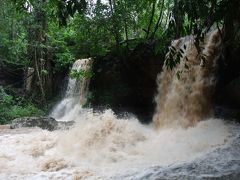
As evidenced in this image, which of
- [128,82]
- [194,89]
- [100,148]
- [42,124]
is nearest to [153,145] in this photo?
[100,148]

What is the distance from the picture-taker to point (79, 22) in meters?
12.8

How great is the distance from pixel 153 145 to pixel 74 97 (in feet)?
23.9

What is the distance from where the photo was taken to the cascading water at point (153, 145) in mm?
5684

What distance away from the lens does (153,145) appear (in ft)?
26.4

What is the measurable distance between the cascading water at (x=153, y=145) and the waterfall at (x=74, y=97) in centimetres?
362

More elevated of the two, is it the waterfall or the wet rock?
the waterfall

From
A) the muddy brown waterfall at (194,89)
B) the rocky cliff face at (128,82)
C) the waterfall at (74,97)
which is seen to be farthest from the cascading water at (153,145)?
the waterfall at (74,97)

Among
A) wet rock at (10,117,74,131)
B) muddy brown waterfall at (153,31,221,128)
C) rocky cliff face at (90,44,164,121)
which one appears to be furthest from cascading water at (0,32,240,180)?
rocky cliff face at (90,44,164,121)

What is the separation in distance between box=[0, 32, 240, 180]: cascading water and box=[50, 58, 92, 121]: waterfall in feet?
11.9

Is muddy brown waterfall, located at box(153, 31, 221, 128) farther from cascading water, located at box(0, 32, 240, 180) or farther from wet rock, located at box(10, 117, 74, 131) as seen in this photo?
wet rock, located at box(10, 117, 74, 131)

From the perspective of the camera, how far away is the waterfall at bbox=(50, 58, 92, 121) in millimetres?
14144

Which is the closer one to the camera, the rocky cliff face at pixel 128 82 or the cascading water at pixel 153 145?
the cascading water at pixel 153 145

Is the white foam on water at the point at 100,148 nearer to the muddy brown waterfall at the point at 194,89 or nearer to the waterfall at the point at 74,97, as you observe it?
the muddy brown waterfall at the point at 194,89

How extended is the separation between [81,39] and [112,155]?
703cm
